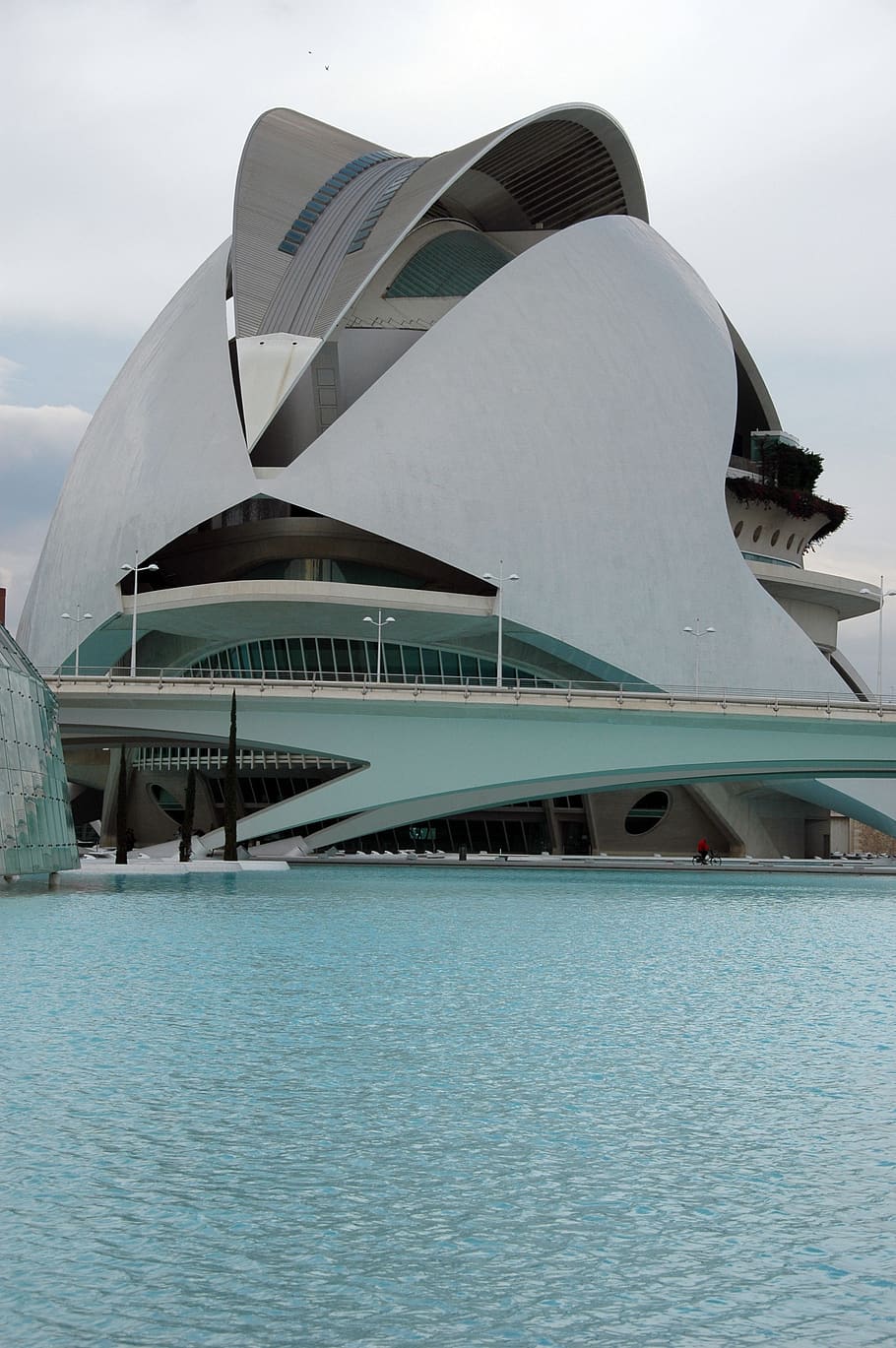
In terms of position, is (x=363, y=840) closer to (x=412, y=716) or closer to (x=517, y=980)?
(x=412, y=716)

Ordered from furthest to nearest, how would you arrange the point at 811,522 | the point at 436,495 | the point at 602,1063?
the point at 811,522 → the point at 436,495 → the point at 602,1063

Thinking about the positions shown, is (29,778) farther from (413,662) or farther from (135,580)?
(413,662)

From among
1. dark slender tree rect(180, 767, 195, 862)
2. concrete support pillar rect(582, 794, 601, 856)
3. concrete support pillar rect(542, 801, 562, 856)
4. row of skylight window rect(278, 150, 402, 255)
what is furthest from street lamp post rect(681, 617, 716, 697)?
row of skylight window rect(278, 150, 402, 255)

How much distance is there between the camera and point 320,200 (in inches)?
2023

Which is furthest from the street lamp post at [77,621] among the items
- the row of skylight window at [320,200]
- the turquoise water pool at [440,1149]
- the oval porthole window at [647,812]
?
the turquoise water pool at [440,1149]

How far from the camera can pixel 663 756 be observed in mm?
36188

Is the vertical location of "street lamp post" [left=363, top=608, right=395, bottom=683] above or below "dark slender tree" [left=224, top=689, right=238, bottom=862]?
above

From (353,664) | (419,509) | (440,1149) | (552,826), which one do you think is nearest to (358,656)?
(353,664)

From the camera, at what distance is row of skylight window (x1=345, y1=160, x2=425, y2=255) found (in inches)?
1870

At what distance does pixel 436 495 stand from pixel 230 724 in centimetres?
1213

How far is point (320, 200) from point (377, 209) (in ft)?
12.4

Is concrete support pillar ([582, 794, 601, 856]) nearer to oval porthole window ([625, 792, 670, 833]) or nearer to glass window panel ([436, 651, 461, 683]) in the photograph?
oval porthole window ([625, 792, 670, 833])

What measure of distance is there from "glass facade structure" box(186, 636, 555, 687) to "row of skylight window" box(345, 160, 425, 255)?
41.6ft

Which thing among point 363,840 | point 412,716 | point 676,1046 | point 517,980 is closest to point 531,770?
point 412,716
